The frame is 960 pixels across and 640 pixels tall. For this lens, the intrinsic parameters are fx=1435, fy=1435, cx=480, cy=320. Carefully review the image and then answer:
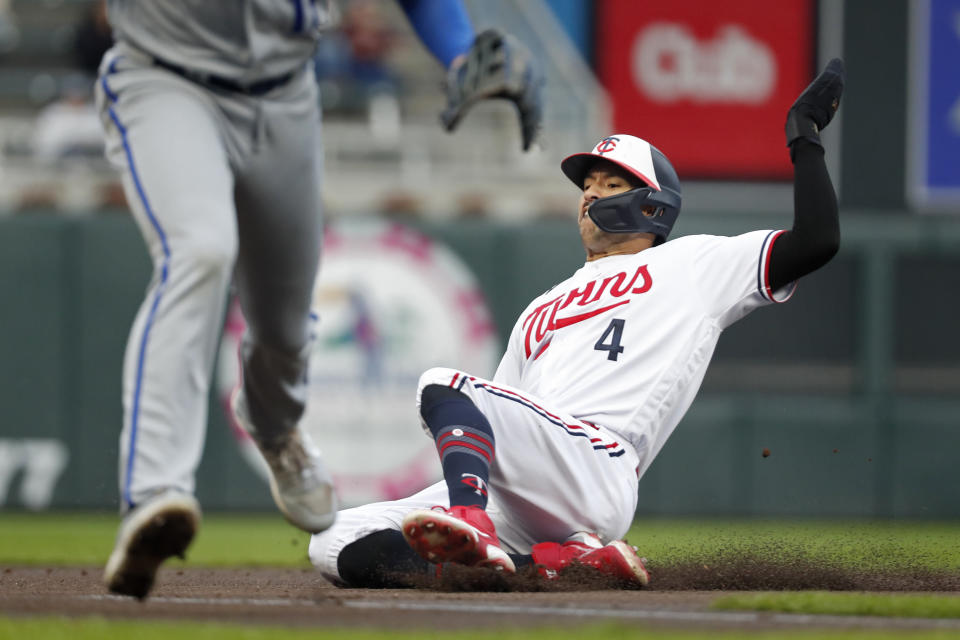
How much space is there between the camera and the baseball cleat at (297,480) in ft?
10.7

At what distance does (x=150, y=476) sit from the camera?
2643 mm

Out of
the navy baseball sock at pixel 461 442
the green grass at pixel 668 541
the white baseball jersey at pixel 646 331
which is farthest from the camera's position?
the green grass at pixel 668 541

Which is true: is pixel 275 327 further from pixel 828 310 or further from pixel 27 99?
pixel 27 99

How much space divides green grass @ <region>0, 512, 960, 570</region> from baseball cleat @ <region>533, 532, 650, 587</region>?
2.25 feet

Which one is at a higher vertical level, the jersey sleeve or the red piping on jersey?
the jersey sleeve

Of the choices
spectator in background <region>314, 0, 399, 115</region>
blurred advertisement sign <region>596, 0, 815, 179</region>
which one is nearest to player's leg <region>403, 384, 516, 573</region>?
spectator in background <region>314, 0, 399, 115</region>

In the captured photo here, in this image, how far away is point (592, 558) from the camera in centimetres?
360

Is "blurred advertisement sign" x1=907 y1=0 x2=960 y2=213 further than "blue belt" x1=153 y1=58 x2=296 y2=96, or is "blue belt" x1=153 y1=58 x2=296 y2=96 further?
"blurred advertisement sign" x1=907 y1=0 x2=960 y2=213

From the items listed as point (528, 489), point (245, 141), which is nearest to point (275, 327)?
point (245, 141)

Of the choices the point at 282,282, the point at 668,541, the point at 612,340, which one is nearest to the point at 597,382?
the point at 612,340

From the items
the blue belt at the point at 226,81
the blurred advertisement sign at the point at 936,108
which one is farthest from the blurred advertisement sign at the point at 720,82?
the blue belt at the point at 226,81

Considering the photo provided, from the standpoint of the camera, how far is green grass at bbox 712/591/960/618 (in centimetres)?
308

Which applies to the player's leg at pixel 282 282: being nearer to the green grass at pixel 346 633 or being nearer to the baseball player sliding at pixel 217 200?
the baseball player sliding at pixel 217 200

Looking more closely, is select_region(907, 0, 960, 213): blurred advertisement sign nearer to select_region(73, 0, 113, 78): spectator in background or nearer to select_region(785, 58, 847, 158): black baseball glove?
select_region(73, 0, 113, 78): spectator in background
